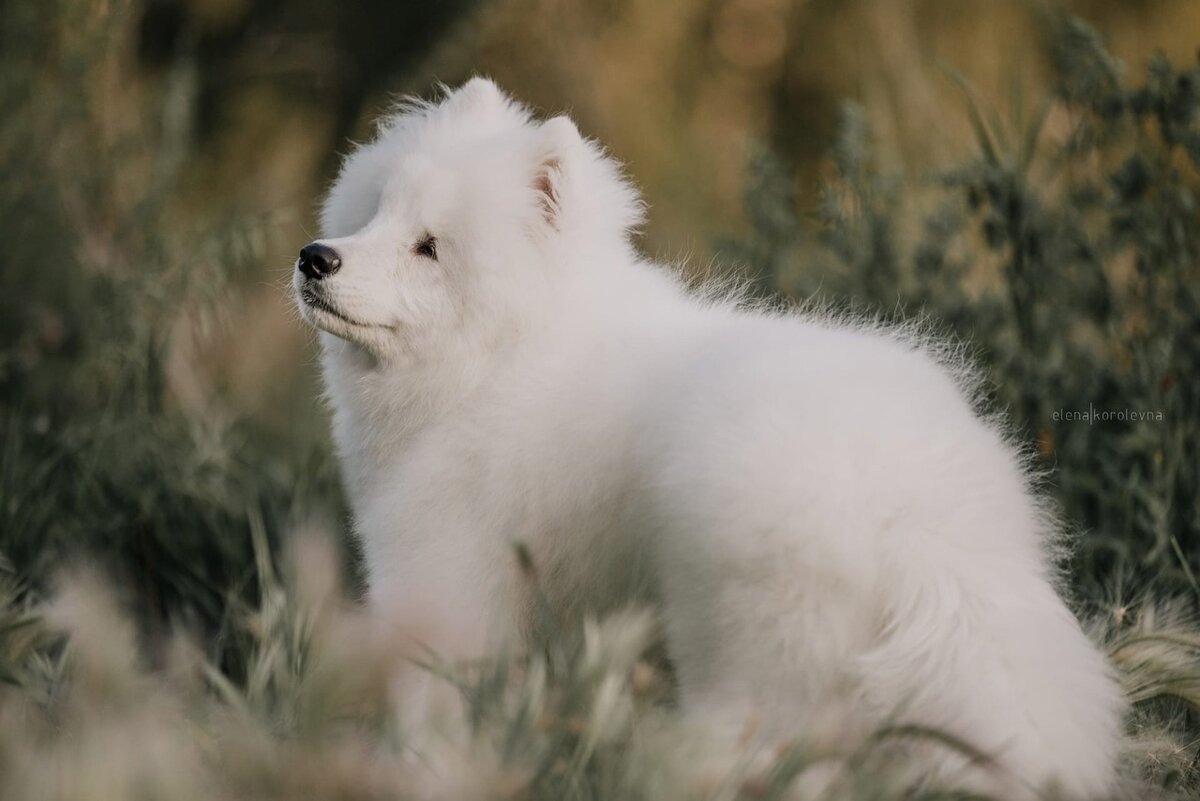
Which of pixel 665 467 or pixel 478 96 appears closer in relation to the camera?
pixel 665 467

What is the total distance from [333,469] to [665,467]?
211cm

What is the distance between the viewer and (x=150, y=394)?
15.0 feet

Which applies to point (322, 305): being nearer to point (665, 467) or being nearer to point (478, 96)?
point (478, 96)

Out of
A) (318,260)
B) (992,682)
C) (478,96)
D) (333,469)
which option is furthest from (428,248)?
(992,682)

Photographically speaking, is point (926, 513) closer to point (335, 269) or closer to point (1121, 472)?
point (335, 269)

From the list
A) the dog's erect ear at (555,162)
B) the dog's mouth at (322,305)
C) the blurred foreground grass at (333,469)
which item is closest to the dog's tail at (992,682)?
the blurred foreground grass at (333,469)

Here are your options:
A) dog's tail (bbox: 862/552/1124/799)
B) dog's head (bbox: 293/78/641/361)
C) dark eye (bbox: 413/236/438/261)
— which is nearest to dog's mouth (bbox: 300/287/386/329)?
dog's head (bbox: 293/78/641/361)

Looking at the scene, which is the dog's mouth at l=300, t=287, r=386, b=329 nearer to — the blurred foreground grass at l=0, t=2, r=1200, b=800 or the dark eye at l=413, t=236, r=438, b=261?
the dark eye at l=413, t=236, r=438, b=261

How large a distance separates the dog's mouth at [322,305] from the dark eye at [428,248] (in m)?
0.21

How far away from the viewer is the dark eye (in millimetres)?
3215

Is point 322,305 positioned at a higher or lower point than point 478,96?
lower

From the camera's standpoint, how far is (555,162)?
326 centimetres

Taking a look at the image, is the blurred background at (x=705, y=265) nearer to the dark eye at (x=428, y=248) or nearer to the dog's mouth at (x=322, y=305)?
the dog's mouth at (x=322, y=305)

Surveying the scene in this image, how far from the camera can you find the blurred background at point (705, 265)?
→ 389 centimetres
